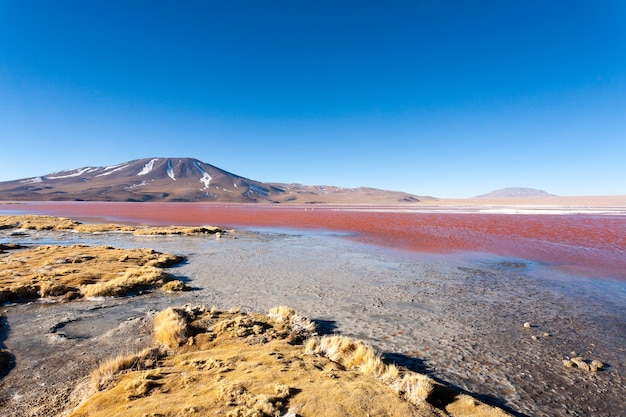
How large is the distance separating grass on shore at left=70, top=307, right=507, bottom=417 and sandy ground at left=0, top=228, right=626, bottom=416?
2.60 feet

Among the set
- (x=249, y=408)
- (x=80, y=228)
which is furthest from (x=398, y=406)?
(x=80, y=228)

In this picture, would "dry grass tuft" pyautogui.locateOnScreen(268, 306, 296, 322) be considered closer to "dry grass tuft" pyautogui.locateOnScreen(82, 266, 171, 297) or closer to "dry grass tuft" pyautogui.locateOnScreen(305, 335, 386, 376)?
"dry grass tuft" pyautogui.locateOnScreen(305, 335, 386, 376)

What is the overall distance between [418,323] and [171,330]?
6642 mm

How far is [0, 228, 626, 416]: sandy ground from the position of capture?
19.5ft

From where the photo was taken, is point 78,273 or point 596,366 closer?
point 596,366

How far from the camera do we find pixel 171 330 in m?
7.74

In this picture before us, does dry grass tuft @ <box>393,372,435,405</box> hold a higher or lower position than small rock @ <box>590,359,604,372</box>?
higher

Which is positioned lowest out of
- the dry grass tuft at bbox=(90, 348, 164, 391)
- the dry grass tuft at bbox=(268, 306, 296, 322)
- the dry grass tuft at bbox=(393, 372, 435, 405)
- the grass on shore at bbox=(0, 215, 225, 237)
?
the grass on shore at bbox=(0, 215, 225, 237)

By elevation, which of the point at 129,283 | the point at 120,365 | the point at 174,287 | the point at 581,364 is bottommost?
the point at 174,287

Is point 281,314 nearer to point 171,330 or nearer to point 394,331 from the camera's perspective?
point 171,330

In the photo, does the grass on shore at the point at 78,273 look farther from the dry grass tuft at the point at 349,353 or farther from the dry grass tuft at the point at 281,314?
the dry grass tuft at the point at 349,353

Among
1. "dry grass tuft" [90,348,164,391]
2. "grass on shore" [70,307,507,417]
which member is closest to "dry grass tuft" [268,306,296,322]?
"grass on shore" [70,307,507,417]

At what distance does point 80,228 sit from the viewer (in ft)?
112

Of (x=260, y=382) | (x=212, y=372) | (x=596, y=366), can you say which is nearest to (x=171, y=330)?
(x=212, y=372)
